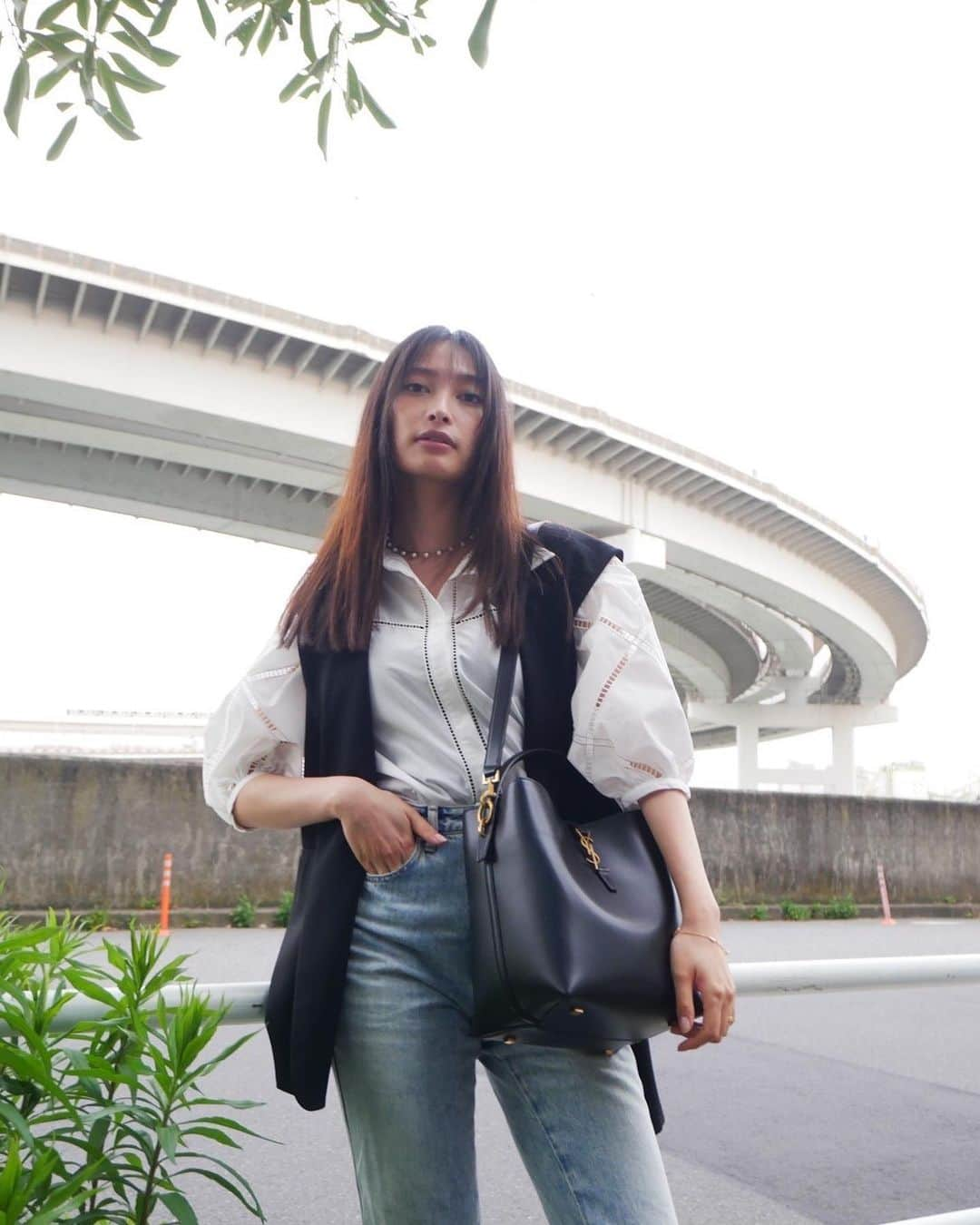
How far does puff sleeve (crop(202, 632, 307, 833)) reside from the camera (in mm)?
1897

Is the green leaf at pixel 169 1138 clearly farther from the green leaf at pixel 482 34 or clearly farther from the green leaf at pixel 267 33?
the green leaf at pixel 267 33

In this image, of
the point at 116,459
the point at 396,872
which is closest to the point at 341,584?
the point at 396,872

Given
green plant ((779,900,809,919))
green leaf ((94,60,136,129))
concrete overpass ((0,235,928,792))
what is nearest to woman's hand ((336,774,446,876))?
green leaf ((94,60,136,129))

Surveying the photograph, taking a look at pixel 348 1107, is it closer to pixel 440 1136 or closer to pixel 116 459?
pixel 440 1136

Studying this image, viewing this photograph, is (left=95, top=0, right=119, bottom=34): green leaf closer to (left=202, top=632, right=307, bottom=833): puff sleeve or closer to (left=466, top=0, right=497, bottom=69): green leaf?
(left=466, top=0, right=497, bottom=69): green leaf

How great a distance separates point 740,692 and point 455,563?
50775 mm

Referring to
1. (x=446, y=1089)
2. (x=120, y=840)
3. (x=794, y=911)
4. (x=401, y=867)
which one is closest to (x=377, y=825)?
(x=401, y=867)

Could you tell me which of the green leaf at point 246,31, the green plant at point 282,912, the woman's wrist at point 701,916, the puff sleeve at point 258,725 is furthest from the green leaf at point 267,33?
the green plant at point 282,912

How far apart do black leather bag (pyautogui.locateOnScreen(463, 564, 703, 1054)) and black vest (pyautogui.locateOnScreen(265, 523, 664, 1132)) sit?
155 mm

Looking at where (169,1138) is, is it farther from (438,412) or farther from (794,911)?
(794,911)

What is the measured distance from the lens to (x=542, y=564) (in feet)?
6.40

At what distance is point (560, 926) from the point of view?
1.52m

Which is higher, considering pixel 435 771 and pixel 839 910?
pixel 435 771

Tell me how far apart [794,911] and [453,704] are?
16542mm
